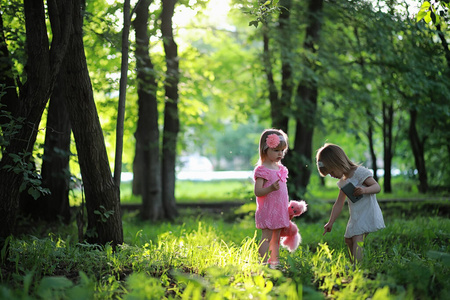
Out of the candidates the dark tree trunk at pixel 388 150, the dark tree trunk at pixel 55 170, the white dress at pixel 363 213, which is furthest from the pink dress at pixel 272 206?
the dark tree trunk at pixel 388 150

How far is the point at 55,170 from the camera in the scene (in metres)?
9.62

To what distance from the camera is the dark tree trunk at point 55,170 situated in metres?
9.43

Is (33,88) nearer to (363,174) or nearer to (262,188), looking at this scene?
(262,188)

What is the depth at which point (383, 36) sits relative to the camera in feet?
35.0

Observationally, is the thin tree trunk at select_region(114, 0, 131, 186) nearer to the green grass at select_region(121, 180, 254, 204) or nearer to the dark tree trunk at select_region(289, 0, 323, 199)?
the green grass at select_region(121, 180, 254, 204)

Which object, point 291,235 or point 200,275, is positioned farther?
point 291,235

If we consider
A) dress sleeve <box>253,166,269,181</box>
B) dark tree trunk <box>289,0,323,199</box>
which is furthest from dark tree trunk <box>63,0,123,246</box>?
dark tree trunk <box>289,0,323,199</box>

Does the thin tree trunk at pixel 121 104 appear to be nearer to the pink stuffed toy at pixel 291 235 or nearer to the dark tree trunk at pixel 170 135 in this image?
the pink stuffed toy at pixel 291 235

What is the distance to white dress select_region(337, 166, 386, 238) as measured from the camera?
5582mm

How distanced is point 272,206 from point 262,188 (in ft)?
0.87

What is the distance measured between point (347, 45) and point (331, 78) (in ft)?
3.52

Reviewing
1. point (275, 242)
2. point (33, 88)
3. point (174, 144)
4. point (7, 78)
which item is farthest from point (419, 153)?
point (33, 88)

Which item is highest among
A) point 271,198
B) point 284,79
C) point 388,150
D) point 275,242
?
point 284,79

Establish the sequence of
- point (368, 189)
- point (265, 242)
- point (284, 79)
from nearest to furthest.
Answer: point (368, 189)
point (265, 242)
point (284, 79)
